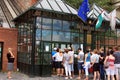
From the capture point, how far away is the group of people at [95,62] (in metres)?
14.1

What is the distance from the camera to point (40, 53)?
1833cm

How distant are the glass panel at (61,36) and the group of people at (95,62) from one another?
1295 millimetres

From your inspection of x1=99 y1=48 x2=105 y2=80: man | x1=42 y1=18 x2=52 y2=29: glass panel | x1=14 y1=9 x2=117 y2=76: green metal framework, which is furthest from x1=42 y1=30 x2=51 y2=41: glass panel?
x1=99 y1=48 x2=105 y2=80: man

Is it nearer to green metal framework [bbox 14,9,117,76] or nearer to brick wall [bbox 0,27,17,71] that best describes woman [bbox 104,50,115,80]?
green metal framework [bbox 14,9,117,76]

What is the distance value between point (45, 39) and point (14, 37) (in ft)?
15.0

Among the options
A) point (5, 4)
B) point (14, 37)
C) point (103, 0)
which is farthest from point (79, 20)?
point (103, 0)

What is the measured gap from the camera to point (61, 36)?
65.0 ft

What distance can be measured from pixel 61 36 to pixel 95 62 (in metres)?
5.10

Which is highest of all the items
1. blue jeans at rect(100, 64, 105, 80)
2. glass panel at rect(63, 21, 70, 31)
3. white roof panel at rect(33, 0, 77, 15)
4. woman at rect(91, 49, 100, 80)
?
white roof panel at rect(33, 0, 77, 15)

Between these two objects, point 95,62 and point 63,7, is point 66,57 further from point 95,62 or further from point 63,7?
point 63,7

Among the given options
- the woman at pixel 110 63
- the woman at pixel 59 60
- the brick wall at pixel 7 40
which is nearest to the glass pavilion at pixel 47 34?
the brick wall at pixel 7 40

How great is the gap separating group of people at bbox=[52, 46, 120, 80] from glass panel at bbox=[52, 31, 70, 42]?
1.30m

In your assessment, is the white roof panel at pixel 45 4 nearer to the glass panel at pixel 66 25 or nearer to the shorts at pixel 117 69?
the glass panel at pixel 66 25

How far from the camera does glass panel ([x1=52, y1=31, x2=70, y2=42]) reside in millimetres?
19448
